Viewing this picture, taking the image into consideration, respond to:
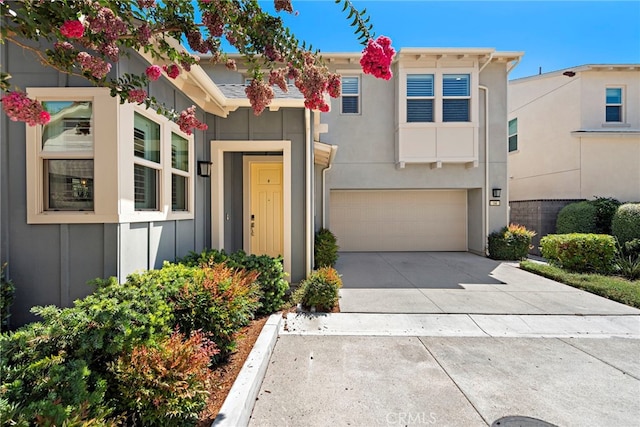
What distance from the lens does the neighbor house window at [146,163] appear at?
11.1ft

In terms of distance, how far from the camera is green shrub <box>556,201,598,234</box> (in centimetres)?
900

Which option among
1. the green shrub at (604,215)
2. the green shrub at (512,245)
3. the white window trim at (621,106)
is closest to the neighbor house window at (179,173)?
the green shrub at (512,245)

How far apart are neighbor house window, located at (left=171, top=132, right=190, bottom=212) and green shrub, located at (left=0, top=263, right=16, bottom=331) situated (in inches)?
71.5

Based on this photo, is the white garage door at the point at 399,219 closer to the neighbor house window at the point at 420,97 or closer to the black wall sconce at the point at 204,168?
the neighbor house window at the point at 420,97

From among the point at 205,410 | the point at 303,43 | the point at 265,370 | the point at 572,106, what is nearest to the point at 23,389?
the point at 205,410

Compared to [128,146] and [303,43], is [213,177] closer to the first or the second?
[128,146]

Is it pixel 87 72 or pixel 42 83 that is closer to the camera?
pixel 87 72

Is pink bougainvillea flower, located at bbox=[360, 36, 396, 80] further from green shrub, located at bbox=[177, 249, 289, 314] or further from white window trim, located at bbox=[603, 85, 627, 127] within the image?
white window trim, located at bbox=[603, 85, 627, 127]

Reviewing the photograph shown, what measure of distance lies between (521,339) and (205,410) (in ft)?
12.4

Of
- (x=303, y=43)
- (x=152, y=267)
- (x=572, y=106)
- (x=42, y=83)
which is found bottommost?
(x=152, y=267)

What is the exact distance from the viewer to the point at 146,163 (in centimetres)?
353

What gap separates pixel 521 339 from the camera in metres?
3.70

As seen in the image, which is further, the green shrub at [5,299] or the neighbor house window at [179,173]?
the neighbor house window at [179,173]

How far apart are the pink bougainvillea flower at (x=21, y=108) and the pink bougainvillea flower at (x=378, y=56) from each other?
7.63 ft
